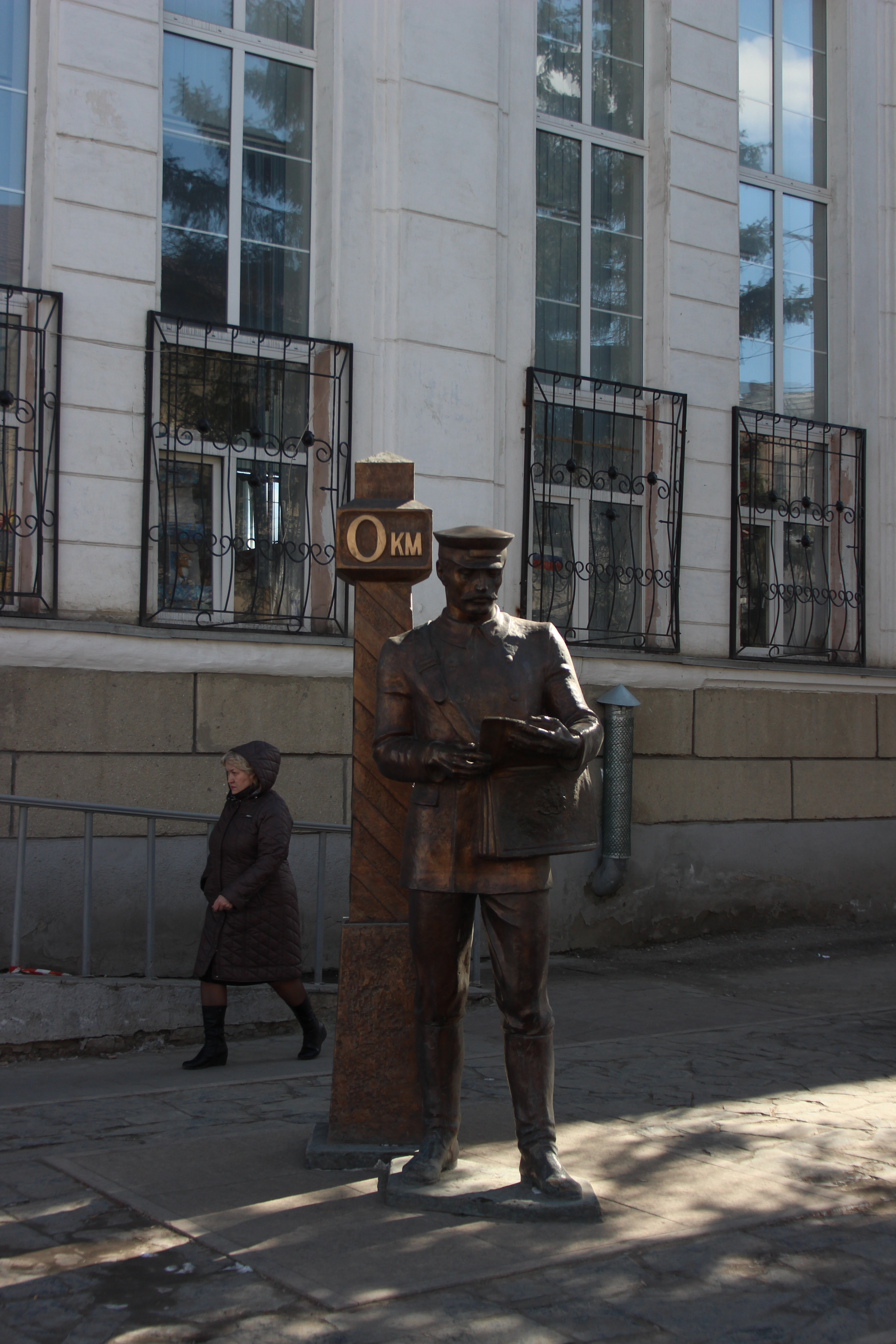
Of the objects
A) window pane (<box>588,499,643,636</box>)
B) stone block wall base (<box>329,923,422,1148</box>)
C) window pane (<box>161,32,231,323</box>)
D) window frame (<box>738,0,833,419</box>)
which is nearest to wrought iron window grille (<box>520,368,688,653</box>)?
window pane (<box>588,499,643,636</box>)

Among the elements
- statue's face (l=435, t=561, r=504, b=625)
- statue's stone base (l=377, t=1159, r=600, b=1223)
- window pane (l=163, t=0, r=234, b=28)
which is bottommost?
statue's stone base (l=377, t=1159, r=600, b=1223)

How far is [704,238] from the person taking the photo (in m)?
10.5

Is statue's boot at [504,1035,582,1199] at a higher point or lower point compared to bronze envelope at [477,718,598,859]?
lower

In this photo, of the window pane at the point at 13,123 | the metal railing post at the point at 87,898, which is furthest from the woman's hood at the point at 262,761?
the window pane at the point at 13,123

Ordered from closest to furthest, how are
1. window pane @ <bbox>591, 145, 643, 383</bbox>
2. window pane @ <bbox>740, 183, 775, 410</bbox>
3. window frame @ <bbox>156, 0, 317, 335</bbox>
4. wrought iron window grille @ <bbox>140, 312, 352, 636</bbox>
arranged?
1. wrought iron window grille @ <bbox>140, 312, 352, 636</bbox>
2. window frame @ <bbox>156, 0, 317, 335</bbox>
3. window pane @ <bbox>591, 145, 643, 383</bbox>
4. window pane @ <bbox>740, 183, 775, 410</bbox>

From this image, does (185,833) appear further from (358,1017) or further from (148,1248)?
(148,1248)

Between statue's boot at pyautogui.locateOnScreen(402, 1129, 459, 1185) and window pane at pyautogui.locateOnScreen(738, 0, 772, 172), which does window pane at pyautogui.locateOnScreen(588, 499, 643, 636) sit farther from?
statue's boot at pyautogui.locateOnScreen(402, 1129, 459, 1185)

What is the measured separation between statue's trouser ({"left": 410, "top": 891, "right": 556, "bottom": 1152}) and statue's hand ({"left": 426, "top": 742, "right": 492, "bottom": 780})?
0.39 m

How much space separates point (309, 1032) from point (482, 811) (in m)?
2.84

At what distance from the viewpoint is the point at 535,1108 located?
389 centimetres

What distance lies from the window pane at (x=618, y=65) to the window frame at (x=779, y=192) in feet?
4.02

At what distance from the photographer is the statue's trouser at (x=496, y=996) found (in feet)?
12.8

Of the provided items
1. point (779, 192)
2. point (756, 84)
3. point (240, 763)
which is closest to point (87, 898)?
point (240, 763)

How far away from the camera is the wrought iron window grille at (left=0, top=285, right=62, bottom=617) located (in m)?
7.69
